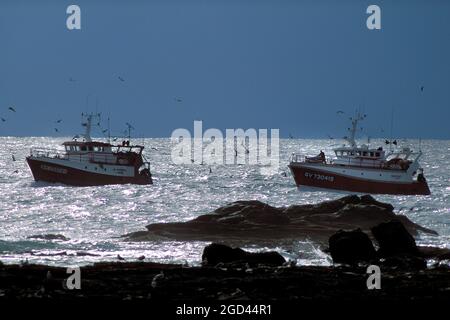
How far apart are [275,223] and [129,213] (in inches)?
713

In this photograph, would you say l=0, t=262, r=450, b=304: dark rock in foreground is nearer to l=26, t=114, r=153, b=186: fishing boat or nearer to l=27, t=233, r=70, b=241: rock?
l=27, t=233, r=70, b=241: rock

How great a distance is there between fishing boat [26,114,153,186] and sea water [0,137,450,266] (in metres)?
1.42

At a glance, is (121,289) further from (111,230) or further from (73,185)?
(73,185)

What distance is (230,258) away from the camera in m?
26.6

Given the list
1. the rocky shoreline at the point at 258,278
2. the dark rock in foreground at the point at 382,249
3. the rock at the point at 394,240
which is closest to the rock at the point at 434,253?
the rocky shoreline at the point at 258,278

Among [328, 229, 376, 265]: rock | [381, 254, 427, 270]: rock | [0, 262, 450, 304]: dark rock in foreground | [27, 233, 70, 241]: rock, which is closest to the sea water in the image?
[27, 233, 70, 241]: rock

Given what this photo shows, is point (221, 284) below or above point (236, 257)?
above

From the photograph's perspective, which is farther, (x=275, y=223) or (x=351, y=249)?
(x=275, y=223)

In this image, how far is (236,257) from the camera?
2652 cm

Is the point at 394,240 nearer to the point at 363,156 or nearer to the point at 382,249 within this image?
the point at 382,249

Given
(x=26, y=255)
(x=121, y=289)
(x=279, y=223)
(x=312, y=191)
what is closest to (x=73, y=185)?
(x=312, y=191)

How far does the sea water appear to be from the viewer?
3375 cm

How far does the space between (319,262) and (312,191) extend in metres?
50.1

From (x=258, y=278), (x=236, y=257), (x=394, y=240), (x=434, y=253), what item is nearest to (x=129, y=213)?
(x=434, y=253)
